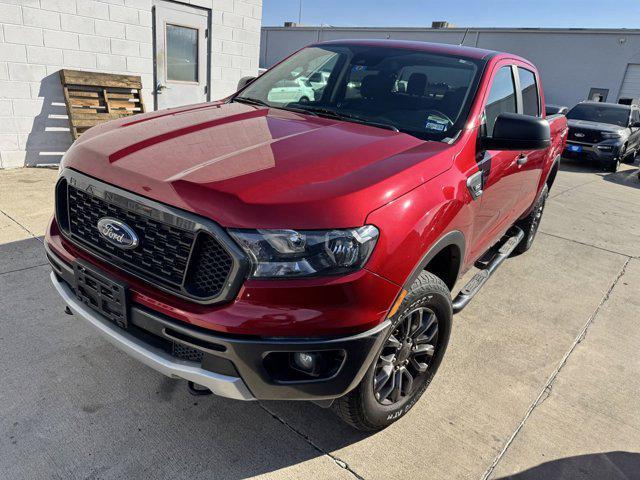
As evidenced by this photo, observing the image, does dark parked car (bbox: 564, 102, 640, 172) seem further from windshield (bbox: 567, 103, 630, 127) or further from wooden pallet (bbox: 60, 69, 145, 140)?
wooden pallet (bbox: 60, 69, 145, 140)

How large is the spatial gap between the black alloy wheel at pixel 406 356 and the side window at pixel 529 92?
7.67ft

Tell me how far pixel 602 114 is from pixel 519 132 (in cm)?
1280

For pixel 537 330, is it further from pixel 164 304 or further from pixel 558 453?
pixel 164 304

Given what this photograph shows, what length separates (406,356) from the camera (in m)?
2.43

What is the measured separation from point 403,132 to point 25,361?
8.02 ft

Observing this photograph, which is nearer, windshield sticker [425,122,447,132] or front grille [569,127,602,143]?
windshield sticker [425,122,447,132]

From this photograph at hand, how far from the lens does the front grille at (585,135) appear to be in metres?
12.1

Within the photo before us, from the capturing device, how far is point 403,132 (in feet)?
8.76

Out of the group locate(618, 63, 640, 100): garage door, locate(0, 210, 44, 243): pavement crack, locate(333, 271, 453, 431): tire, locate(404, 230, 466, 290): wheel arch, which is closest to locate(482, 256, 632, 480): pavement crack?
locate(333, 271, 453, 431): tire

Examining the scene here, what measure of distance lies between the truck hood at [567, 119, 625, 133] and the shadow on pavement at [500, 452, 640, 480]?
11.7m

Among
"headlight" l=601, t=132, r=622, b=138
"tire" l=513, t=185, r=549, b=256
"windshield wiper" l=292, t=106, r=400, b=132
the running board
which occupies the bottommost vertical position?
"headlight" l=601, t=132, r=622, b=138

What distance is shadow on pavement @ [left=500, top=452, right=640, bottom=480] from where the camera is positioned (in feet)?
7.68

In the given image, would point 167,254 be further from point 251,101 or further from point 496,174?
point 496,174

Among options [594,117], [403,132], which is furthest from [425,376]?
[594,117]
